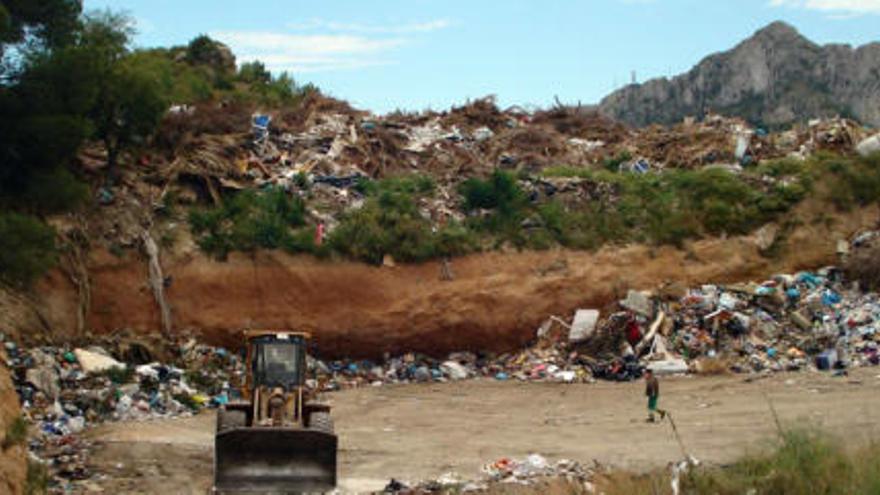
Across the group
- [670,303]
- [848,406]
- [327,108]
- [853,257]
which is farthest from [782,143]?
[848,406]

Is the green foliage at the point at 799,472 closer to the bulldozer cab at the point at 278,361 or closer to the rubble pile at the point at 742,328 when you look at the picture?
the bulldozer cab at the point at 278,361

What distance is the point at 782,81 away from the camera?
5175 centimetres

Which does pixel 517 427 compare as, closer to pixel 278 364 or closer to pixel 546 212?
pixel 278 364

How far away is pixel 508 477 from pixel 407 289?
1158 centimetres

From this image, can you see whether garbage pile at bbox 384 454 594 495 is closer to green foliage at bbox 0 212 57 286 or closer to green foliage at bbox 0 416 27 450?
green foliage at bbox 0 416 27 450

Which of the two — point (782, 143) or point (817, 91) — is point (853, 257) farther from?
point (817, 91)

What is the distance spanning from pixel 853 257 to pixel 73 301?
53.5ft

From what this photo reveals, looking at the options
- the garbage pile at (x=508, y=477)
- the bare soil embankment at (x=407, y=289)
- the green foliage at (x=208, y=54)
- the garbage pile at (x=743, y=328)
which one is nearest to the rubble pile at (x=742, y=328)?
the garbage pile at (x=743, y=328)

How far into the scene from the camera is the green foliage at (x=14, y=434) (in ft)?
32.2

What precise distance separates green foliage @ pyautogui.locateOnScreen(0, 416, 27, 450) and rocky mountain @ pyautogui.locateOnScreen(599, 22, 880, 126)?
Answer: 43.1 meters

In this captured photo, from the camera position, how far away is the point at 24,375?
1831 cm

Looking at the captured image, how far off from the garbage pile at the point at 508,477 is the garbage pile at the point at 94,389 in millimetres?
5061

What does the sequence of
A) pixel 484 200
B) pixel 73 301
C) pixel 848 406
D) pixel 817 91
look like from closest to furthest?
pixel 848 406 → pixel 73 301 → pixel 484 200 → pixel 817 91

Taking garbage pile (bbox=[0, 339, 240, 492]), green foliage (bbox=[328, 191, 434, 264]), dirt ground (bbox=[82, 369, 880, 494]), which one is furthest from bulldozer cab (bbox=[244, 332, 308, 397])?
green foliage (bbox=[328, 191, 434, 264])
